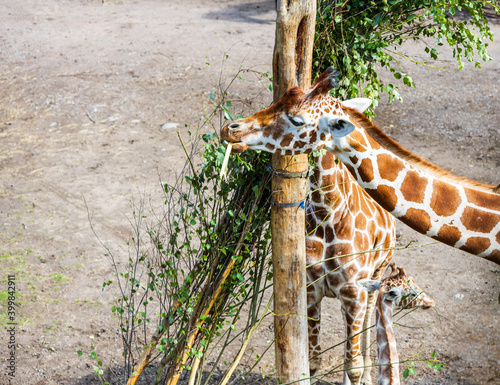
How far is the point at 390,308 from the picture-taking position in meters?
3.24

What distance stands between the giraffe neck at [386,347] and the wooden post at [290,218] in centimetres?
49

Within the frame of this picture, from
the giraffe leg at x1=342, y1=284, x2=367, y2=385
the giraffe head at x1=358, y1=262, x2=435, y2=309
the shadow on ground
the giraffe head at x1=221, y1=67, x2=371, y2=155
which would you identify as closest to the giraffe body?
the giraffe leg at x1=342, y1=284, x2=367, y2=385

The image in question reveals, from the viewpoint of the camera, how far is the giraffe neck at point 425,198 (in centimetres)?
273

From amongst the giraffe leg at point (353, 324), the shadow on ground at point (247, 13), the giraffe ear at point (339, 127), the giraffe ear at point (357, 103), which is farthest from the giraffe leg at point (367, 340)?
the shadow on ground at point (247, 13)

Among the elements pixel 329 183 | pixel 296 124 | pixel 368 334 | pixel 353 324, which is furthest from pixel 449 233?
pixel 368 334

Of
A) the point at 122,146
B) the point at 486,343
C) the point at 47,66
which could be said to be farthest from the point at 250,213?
the point at 47,66

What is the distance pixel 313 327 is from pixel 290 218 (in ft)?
4.29

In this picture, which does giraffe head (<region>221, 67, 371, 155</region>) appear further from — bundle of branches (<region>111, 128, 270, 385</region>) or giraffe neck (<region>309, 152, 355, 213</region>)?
giraffe neck (<region>309, 152, 355, 213</region>)

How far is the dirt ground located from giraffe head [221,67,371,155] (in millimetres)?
1246

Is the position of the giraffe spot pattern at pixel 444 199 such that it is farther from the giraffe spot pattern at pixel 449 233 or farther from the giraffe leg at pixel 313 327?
the giraffe leg at pixel 313 327

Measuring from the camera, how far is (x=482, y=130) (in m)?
8.01

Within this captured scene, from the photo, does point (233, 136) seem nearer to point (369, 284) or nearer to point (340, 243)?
point (340, 243)

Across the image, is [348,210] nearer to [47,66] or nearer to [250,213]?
[250,213]

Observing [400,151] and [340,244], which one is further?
[340,244]
